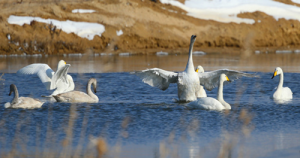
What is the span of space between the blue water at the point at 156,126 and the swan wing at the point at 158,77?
41cm

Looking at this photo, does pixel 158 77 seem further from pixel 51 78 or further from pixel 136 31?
pixel 136 31

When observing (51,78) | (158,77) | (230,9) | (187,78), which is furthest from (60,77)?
(230,9)

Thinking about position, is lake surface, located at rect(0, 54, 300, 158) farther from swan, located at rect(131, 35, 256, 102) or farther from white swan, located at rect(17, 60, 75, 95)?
white swan, located at rect(17, 60, 75, 95)

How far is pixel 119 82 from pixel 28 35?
1201 centimetres

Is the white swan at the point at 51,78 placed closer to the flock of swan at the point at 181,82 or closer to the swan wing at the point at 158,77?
the flock of swan at the point at 181,82

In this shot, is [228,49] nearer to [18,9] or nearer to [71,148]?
[18,9]

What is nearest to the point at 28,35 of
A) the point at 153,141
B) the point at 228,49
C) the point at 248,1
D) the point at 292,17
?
the point at 228,49

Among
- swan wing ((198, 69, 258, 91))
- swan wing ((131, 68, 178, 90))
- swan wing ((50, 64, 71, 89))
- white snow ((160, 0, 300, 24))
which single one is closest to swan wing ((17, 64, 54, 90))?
swan wing ((50, 64, 71, 89))

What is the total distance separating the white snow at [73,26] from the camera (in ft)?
88.4

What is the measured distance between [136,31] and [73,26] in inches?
136

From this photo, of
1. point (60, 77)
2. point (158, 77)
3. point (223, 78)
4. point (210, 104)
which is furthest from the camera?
point (60, 77)

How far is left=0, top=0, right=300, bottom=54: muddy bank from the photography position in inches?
1043

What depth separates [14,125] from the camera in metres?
8.79

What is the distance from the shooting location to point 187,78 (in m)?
11.3
